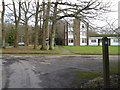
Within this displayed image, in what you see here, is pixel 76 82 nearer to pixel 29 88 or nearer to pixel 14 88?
pixel 29 88

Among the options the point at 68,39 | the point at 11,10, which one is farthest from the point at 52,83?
the point at 68,39

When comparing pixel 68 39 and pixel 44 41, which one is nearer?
pixel 44 41

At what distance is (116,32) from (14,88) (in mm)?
4468

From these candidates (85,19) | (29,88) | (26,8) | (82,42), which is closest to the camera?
(29,88)

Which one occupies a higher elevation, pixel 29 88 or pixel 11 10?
pixel 11 10

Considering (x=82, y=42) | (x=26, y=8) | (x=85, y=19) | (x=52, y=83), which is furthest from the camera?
(x=82, y=42)

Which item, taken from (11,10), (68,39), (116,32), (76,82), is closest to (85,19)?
(116,32)

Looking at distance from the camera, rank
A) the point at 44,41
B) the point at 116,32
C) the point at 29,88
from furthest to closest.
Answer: the point at 44,41, the point at 116,32, the point at 29,88

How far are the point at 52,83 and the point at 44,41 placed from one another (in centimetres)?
1681

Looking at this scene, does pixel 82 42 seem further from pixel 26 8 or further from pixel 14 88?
pixel 14 88

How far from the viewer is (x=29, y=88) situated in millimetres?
4121

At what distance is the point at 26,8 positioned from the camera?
29828 millimetres

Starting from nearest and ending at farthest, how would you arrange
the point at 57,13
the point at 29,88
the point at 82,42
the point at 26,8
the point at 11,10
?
the point at 29,88 → the point at 57,13 → the point at 11,10 → the point at 26,8 → the point at 82,42

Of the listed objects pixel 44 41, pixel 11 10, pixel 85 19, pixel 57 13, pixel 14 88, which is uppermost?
pixel 11 10
